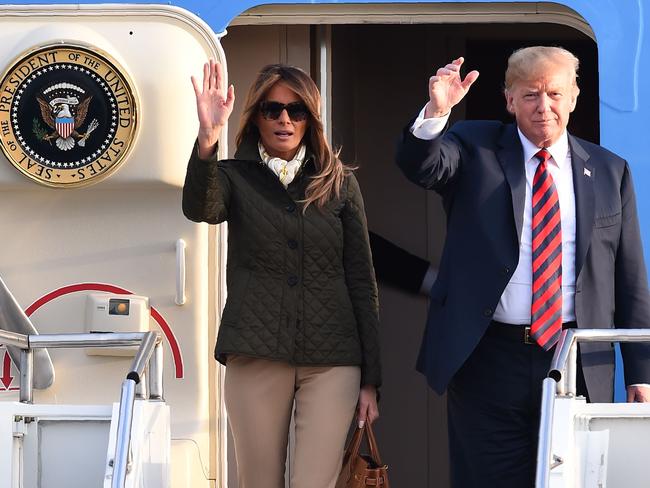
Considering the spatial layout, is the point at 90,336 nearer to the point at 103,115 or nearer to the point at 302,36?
the point at 103,115

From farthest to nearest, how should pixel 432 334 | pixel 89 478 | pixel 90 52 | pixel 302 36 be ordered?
pixel 302 36, pixel 90 52, pixel 432 334, pixel 89 478

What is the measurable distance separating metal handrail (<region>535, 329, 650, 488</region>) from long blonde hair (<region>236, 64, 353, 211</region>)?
82 centimetres

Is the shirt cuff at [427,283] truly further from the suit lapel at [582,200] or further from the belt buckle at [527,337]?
the belt buckle at [527,337]

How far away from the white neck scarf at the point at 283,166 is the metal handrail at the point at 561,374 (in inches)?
36.4

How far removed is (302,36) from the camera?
225 inches

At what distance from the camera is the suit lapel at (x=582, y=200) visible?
420 cm

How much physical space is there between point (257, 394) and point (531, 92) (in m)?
1.18

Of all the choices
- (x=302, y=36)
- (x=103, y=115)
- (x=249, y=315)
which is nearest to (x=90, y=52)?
(x=103, y=115)

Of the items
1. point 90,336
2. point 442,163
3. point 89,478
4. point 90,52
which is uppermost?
point 90,52

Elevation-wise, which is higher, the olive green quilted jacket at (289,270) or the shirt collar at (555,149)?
the shirt collar at (555,149)

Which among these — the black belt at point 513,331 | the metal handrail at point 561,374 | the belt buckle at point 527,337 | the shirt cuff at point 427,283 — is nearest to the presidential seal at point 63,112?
the black belt at point 513,331

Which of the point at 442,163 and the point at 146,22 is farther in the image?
the point at 146,22

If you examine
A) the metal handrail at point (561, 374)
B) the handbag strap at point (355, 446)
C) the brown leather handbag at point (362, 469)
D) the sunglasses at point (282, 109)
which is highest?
the sunglasses at point (282, 109)

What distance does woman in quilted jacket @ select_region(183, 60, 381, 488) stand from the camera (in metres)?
4.19
